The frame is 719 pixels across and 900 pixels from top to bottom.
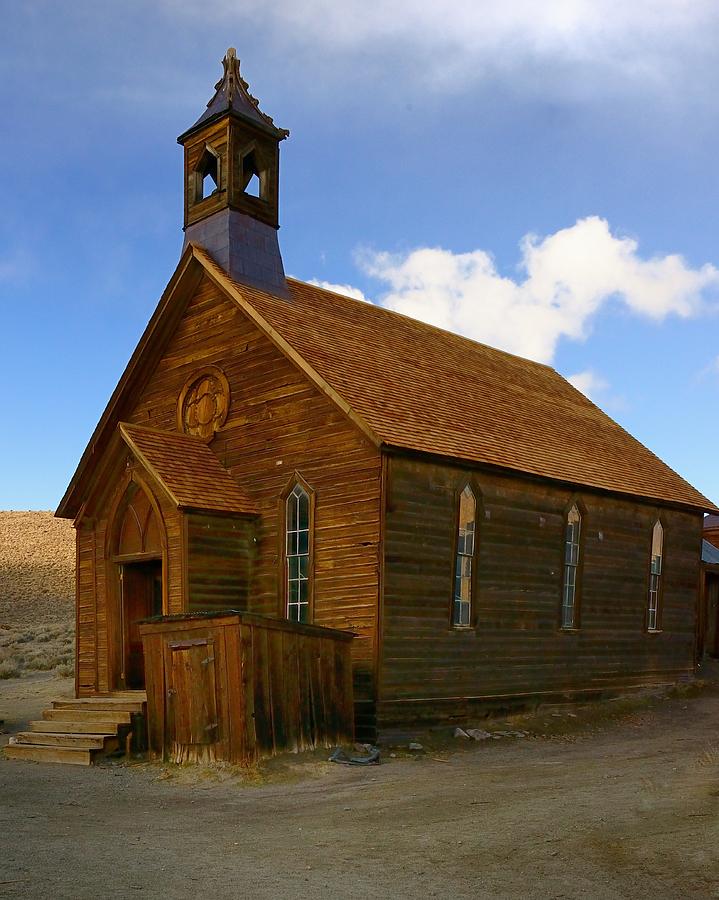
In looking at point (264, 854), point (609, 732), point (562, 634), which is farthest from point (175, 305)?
point (264, 854)

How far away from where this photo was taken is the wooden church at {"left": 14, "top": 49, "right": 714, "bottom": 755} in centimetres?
1669

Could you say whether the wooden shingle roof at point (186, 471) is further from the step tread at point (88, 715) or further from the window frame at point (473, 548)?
the window frame at point (473, 548)

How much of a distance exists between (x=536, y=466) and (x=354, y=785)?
8597 mm

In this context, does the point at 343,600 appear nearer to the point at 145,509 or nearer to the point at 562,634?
the point at 145,509

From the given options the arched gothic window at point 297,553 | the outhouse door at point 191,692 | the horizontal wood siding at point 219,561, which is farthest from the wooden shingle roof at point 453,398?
the outhouse door at point 191,692

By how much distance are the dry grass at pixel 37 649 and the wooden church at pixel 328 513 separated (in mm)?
13938

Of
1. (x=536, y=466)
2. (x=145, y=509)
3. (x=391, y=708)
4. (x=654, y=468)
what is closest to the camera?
(x=391, y=708)

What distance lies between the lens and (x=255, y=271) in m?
20.9

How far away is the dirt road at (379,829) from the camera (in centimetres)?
820

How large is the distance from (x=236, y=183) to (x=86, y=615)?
30.9ft

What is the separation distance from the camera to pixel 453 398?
67.4 ft

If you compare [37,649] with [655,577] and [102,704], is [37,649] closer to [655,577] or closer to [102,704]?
[102,704]

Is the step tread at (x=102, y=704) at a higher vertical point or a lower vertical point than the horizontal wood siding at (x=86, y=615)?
lower

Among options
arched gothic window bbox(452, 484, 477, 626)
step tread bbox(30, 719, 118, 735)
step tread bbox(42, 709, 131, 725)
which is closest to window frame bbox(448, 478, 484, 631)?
arched gothic window bbox(452, 484, 477, 626)
